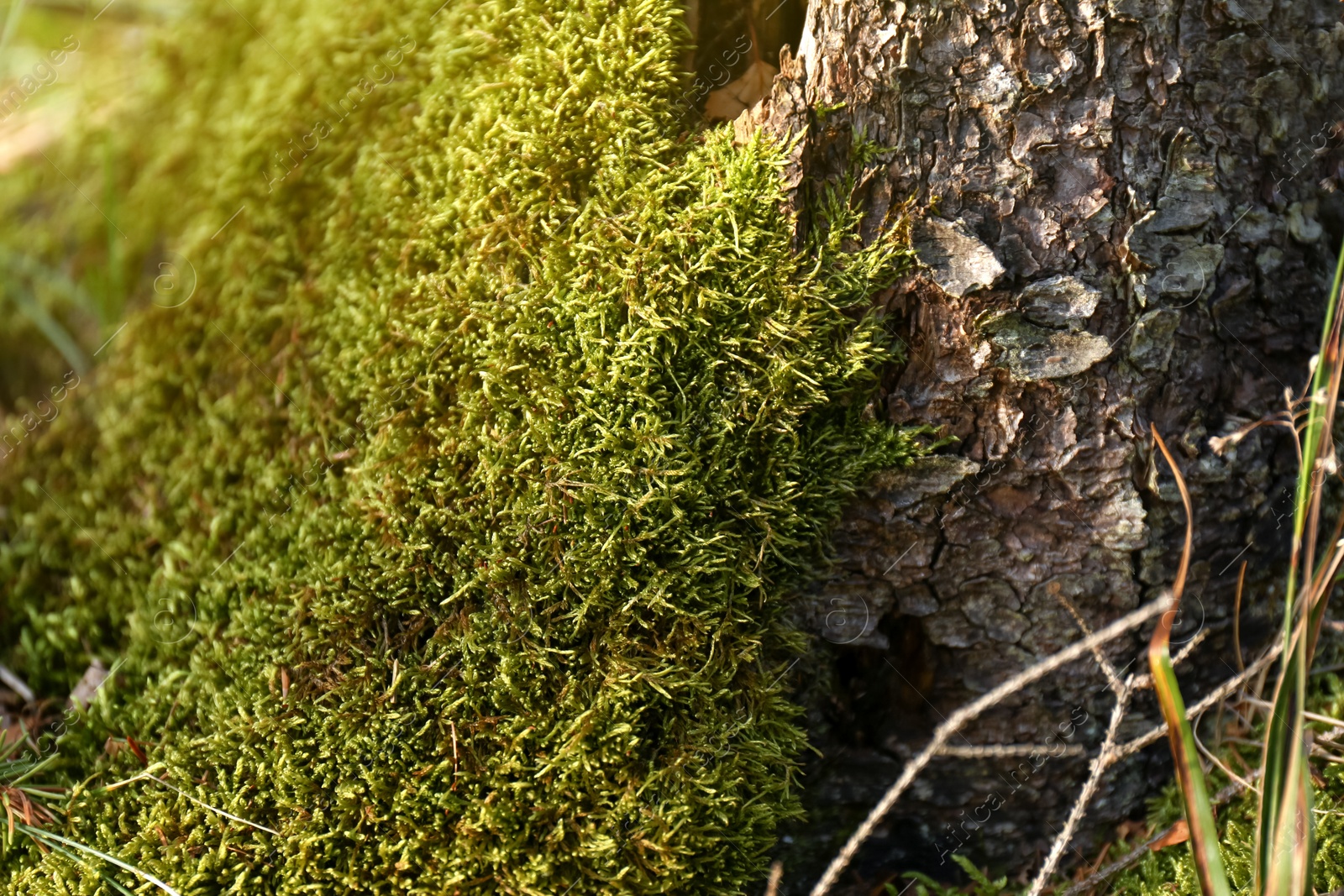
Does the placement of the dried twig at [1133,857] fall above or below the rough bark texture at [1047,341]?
below

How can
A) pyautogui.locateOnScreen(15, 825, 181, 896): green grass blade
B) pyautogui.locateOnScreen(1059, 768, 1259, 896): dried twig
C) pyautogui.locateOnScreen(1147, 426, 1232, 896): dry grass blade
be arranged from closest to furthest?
pyautogui.locateOnScreen(1147, 426, 1232, 896): dry grass blade, pyautogui.locateOnScreen(15, 825, 181, 896): green grass blade, pyautogui.locateOnScreen(1059, 768, 1259, 896): dried twig

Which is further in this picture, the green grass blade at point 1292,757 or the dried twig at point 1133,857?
the dried twig at point 1133,857

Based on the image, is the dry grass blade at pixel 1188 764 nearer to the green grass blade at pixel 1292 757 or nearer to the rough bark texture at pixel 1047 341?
the green grass blade at pixel 1292 757

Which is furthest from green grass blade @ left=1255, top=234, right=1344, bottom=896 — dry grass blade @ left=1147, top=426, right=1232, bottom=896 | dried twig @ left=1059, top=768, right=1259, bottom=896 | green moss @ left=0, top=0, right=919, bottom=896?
green moss @ left=0, top=0, right=919, bottom=896

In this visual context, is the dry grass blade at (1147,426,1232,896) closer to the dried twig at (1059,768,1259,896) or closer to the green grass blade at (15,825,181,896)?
the dried twig at (1059,768,1259,896)

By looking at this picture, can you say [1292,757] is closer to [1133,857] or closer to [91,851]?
[1133,857]

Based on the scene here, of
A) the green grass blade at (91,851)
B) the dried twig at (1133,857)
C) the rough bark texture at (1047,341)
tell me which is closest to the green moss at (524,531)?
the green grass blade at (91,851)
